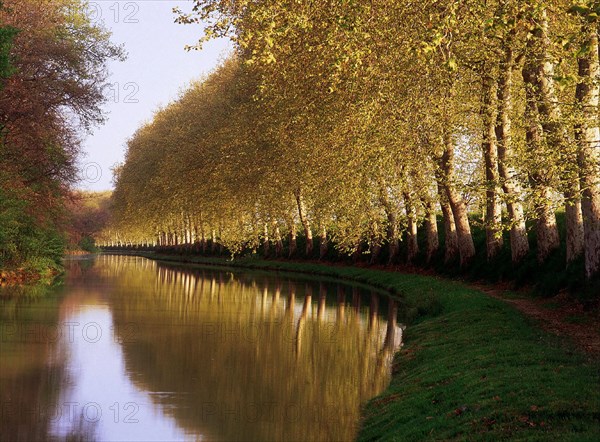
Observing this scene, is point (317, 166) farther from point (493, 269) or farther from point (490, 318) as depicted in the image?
point (490, 318)

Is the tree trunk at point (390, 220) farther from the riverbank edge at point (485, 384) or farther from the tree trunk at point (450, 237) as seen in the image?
the riverbank edge at point (485, 384)

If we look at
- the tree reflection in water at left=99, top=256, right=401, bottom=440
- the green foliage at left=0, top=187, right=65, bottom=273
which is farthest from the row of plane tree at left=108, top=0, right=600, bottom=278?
the green foliage at left=0, top=187, right=65, bottom=273

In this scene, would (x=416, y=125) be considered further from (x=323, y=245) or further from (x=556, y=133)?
(x=323, y=245)

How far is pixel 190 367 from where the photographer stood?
763 inches

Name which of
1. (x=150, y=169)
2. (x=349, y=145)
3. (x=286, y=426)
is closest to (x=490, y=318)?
(x=286, y=426)

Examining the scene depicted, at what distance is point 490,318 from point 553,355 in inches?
265

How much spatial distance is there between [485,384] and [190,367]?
8.32 m

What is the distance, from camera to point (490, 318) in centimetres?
2208

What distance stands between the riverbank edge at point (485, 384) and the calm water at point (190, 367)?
0.80 metres

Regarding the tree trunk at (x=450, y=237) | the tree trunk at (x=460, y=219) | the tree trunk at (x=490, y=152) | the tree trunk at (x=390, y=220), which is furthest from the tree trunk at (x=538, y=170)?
the tree trunk at (x=390, y=220)

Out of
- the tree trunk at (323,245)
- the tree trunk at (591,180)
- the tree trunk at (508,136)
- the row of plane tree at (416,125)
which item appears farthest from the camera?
the tree trunk at (323,245)

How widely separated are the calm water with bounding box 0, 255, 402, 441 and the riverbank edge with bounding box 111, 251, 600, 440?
0.80m

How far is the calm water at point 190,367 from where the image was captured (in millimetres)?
13805

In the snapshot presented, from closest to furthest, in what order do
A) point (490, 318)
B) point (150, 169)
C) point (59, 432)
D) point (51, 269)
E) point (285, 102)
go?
point (59, 432), point (490, 318), point (285, 102), point (51, 269), point (150, 169)
